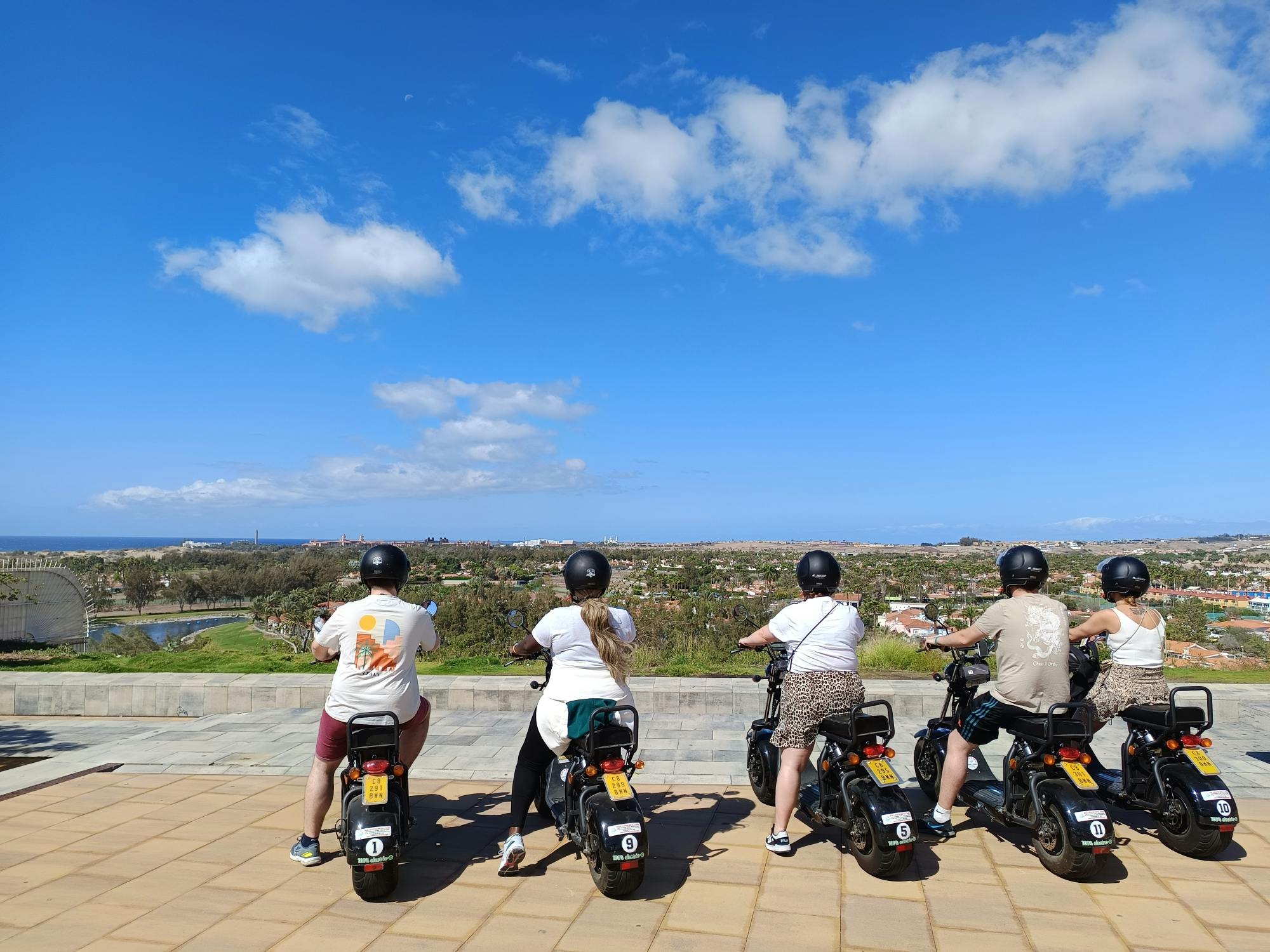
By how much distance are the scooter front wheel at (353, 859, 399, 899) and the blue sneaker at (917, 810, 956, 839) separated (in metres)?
2.83

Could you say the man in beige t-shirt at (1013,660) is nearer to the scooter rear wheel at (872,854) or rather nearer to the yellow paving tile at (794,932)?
the scooter rear wheel at (872,854)

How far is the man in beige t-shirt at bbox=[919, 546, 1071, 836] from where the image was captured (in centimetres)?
436

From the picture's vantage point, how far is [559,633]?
13.8ft

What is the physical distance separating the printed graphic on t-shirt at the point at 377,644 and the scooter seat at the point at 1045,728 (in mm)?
3288

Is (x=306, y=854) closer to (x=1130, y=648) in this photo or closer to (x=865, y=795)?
(x=865, y=795)

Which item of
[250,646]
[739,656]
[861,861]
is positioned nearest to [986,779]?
[861,861]

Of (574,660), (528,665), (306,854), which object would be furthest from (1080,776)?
(528,665)

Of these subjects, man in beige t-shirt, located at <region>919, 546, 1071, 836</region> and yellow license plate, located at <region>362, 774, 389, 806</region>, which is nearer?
yellow license plate, located at <region>362, 774, 389, 806</region>

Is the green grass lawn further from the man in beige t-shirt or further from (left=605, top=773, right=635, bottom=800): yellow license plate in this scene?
(left=605, top=773, right=635, bottom=800): yellow license plate

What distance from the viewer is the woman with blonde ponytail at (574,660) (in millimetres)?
4160

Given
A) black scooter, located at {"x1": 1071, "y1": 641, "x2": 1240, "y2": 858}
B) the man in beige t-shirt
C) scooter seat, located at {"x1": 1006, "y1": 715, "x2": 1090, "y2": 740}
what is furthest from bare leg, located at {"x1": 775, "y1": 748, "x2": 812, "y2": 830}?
black scooter, located at {"x1": 1071, "y1": 641, "x2": 1240, "y2": 858}

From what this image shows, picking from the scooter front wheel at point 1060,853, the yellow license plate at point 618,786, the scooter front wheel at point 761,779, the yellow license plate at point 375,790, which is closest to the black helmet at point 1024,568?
the scooter front wheel at point 1060,853

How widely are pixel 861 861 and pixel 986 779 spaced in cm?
116

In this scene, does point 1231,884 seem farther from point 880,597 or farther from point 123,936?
point 880,597
